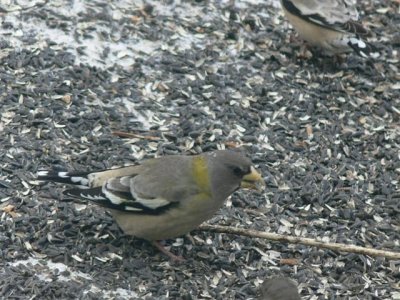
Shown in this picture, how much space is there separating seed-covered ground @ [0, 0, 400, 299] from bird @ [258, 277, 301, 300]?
1.32ft

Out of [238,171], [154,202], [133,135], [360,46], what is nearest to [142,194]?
[154,202]

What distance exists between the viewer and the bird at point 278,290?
5848 millimetres

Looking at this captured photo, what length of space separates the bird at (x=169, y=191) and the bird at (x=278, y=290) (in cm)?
69

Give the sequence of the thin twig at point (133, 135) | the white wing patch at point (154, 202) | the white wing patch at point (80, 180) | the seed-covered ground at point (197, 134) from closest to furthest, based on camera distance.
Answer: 1. the white wing patch at point (154, 202)
2. the seed-covered ground at point (197, 134)
3. the white wing patch at point (80, 180)
4. the thin twig at point (133, 135)

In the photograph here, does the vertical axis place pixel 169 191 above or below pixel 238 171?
below

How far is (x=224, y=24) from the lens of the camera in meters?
9.24

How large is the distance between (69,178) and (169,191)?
712 mm

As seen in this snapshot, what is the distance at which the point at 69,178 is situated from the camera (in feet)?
21.6

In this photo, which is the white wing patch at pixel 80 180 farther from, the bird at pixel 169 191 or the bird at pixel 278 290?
the bird at pixel 278 290

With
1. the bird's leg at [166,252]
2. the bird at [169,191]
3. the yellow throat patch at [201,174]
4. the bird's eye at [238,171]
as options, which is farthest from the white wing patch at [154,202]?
the bird's eye at [238,171]

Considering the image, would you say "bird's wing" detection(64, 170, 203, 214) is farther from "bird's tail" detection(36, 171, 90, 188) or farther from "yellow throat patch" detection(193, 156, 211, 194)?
"bird's tail" detection(36, 171, 90, 188)

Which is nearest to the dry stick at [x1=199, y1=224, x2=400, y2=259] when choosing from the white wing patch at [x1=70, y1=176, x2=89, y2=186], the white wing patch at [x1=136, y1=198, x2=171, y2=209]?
the white wing patch at [x1=136, y1=198, x2=171, y2=209]

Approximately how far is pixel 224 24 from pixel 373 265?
332cm

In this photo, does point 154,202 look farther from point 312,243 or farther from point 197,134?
point 197,134
